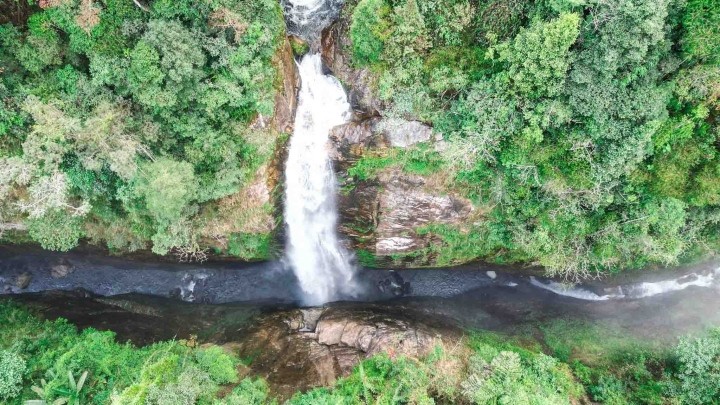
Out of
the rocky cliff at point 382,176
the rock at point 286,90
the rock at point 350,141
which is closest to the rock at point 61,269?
the rock at point 286,90

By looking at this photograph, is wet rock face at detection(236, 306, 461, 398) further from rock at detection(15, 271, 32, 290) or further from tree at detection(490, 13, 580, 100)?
rock at detection(15, 271, 32, 290)

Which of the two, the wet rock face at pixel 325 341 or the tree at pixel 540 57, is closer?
the tree at pixel 540 57

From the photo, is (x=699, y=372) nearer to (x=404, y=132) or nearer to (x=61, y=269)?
(x=404, y=132)

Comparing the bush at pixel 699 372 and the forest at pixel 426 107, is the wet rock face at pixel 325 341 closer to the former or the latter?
the forest at pixel 426 107

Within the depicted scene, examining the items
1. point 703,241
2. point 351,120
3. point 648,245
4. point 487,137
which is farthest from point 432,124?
point 703,241

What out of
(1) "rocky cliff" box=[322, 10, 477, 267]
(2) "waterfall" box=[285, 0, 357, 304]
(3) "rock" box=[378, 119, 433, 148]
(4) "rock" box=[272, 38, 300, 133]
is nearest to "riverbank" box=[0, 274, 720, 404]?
(2) "waterfall" box=[285, 0, 357, 304]

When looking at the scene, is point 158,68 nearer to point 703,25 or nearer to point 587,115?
point 587,115
